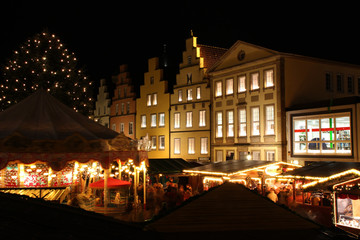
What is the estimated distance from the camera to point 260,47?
30438 mm

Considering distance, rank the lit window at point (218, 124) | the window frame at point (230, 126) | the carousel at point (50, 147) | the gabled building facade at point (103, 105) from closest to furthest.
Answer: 1. the carousel at point (50, 147)
2. the window frame at point (230, 126)
3. the lit window at point (218, 124)
4. the gabled building facade at point (103, 105)

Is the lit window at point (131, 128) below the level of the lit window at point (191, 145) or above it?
above

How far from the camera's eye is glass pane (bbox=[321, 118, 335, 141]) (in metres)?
25.8

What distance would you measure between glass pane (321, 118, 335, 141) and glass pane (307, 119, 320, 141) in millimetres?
421

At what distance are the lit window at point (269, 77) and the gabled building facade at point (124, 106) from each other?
16789mm

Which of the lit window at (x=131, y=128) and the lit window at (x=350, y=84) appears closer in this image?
the lit window at (x=350, y=84)

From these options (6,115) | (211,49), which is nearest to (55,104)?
(6,115)

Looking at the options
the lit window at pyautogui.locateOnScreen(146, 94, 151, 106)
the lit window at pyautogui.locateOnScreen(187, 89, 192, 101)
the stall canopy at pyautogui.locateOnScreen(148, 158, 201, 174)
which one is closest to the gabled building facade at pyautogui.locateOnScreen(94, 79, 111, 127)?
the lit window at pyautogui.locateOnScreen(146, 94, 151, 106)

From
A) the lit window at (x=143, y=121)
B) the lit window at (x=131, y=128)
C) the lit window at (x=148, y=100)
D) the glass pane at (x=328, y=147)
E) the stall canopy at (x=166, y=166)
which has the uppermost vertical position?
the lit window at (x=148, y=100)

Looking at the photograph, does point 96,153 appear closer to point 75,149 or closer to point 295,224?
point 75,149

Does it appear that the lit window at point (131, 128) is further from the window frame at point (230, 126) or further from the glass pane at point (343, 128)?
the glass pane at point (343, 128)

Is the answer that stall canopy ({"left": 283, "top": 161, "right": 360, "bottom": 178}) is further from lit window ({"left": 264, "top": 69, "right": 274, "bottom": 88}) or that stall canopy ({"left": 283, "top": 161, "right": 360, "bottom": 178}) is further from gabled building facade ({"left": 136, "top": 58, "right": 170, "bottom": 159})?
gabled building facade ({"left": 136, "top": 58, "right": 170, "bottom": 159})

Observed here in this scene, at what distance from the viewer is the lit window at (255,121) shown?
3086 cm

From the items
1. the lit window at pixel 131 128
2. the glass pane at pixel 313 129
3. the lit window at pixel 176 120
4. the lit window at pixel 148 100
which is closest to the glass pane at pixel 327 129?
the glass pane at pixel 313 129
